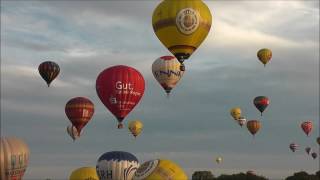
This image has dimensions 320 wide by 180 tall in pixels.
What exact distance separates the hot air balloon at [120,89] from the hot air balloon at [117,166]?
379 centimetres

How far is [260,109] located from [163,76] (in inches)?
961

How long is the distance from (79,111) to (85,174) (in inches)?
365

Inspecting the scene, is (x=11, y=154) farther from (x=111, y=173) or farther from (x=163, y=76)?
(x=163, y=76)

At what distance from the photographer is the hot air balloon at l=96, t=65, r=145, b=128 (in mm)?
47719

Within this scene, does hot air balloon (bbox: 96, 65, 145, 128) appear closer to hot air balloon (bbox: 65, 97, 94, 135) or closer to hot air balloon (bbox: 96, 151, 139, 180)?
hot air balloon (bbox: 96, 151, 139, 180)

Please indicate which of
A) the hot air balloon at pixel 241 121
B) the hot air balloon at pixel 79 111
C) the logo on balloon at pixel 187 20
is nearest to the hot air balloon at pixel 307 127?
the hot air balloon at pixel 241 121

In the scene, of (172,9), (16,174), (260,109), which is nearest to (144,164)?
(16,174)

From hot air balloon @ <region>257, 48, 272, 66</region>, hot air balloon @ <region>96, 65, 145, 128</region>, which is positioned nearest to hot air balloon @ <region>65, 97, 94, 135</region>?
hot air balloon @ <region>96, 65, 145, 128</region>

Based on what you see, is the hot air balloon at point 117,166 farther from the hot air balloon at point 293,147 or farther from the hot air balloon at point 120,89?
the hot air balloon at point 293,147

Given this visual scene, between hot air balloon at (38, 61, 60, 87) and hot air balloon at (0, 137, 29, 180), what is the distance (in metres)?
28.3

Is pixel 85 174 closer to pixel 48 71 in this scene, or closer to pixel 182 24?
pixel 48 71

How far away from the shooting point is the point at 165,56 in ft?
196

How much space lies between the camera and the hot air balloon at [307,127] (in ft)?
316

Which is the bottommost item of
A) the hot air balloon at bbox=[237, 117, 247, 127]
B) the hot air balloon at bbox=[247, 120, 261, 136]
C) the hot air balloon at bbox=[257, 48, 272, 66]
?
the hot air balloon at bbox=[247, 120, 261, 136]
